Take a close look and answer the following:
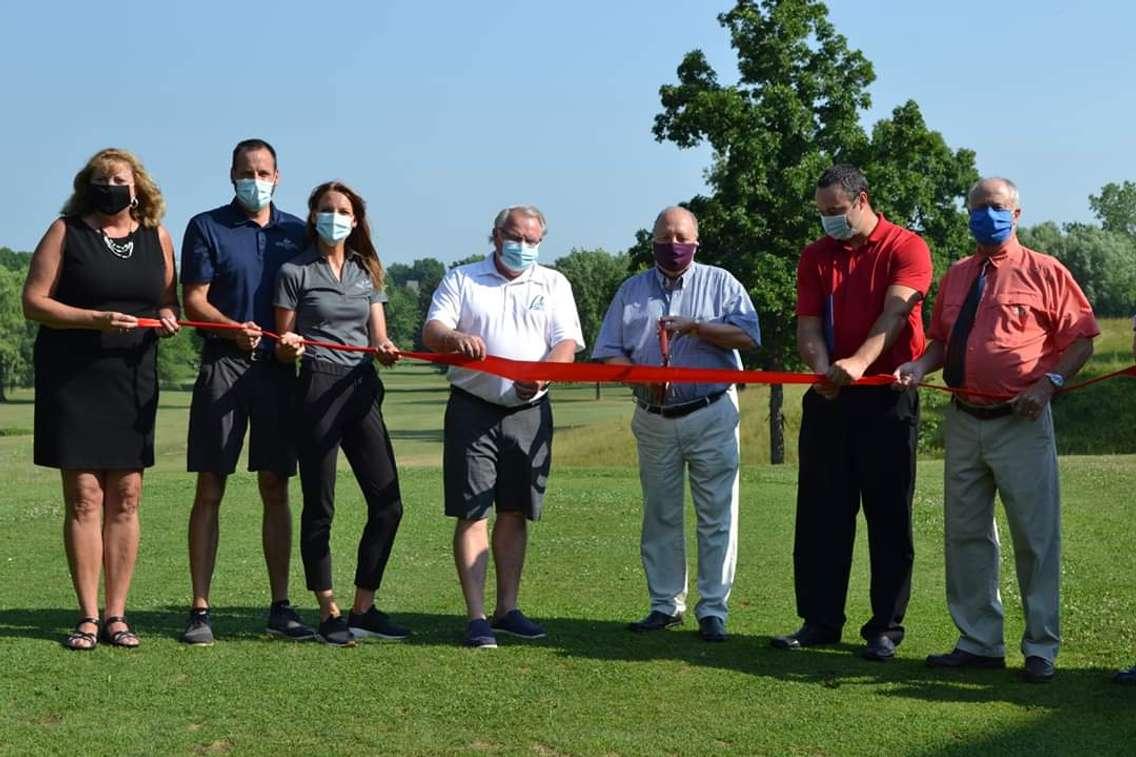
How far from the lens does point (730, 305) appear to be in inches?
321

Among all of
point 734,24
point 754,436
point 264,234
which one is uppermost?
point 734,24

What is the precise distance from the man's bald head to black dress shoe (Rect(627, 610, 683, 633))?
2122 mm

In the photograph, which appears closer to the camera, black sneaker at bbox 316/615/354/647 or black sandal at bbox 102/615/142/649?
black sandal at bbox 102/615/142/649

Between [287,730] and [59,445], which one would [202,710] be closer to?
[287,730]

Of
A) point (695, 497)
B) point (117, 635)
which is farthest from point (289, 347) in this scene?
point (695, 497)

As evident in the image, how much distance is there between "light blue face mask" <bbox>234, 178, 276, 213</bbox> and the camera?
25.2 ft

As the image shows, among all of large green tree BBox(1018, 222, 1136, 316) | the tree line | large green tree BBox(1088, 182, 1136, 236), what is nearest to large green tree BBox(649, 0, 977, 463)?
the tree line

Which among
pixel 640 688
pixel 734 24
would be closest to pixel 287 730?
pixel 640 688

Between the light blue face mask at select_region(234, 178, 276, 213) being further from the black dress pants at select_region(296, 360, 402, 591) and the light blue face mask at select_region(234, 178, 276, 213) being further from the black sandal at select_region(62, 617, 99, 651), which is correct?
the black sandal at select_region(62, 617, 99, 651)

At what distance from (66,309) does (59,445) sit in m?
0.70

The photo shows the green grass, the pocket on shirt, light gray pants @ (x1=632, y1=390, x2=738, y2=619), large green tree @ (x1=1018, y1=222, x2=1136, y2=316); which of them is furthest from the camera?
large green tree @ (x1=1018, y1=222, x2=1136, y2=316)

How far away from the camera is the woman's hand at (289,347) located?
7469 mm

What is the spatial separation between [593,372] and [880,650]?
206cm

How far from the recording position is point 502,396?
25.8 feet
